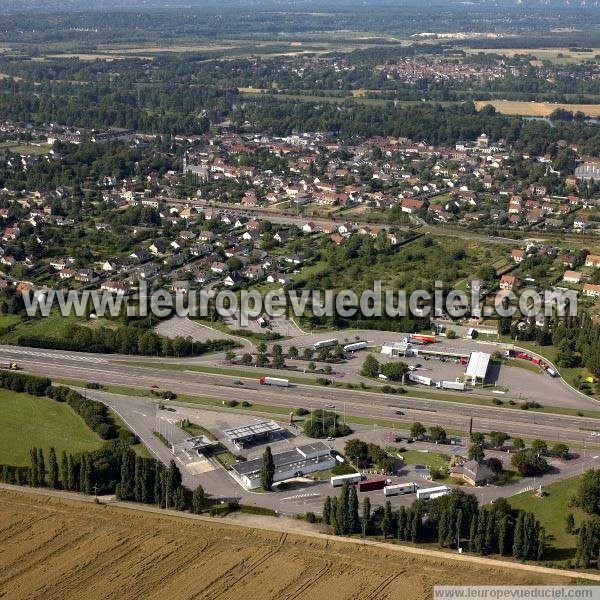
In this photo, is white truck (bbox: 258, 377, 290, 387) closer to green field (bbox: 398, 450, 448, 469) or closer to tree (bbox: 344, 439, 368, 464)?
tree (bbox: 344, 439, 368, 464)

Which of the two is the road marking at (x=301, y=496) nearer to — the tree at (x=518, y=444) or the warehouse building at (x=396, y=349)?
the tree at (x=518, y=444)

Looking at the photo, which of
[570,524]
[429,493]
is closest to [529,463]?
[570,524]

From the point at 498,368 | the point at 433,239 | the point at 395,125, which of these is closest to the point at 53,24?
the point at 395,125

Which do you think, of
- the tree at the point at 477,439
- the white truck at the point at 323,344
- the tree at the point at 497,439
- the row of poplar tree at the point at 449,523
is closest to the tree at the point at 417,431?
the tree at the point at 477,439

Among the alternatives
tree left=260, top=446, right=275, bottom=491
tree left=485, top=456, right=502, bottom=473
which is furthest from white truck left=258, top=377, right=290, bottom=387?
tree left=485, top=456, right=502, bottom=473

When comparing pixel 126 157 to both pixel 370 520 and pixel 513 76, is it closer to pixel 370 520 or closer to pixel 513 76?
pixel 370 520
